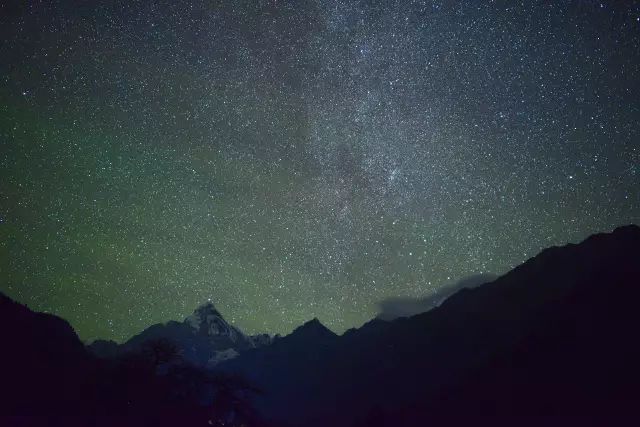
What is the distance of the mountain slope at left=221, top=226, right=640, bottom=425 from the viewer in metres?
86.5

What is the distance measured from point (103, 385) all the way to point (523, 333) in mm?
108615

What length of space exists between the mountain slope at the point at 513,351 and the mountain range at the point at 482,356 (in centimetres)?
38

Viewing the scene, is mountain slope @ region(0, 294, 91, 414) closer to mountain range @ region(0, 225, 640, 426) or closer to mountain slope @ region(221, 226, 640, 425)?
mountain range @ region(0, 225, 640, 426)

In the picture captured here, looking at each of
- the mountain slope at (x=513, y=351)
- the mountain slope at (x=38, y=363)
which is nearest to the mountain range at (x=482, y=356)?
the mountain slope at (x=38, y=363)

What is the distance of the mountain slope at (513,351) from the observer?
8653cm

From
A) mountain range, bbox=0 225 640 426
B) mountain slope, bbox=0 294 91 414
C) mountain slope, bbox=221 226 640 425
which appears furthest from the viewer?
mountain slope, bbox=221 226 640 425

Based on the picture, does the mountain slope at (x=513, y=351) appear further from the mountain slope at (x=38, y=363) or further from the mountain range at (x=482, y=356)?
the mountain slope at (x=38, y=363)

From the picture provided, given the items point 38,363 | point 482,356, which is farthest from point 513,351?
point 38,363

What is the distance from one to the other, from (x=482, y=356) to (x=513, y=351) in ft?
32.8

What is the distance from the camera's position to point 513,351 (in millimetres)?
106750

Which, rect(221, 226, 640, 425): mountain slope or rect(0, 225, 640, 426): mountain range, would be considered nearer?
rect(0, 225, 640, 426): mountain range

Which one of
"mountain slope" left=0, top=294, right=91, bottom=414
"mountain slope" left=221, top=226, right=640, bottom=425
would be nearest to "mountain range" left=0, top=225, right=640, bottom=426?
"mountain slope" left=0, top=294, right=91, bottom=414

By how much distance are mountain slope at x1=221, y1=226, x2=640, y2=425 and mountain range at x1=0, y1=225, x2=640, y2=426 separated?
1.26 ft

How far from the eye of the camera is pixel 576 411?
76.4 metres
